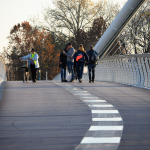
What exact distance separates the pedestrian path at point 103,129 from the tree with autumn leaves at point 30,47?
43224 mm

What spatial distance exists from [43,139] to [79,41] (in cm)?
4114

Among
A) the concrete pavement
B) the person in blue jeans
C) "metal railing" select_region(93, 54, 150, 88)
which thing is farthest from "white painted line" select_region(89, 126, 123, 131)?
the person in blue jeans

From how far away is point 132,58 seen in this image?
14484 millimetres

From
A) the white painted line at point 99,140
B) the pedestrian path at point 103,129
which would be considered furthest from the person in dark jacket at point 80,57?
the white painted line at point 99,140

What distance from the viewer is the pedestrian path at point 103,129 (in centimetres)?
470

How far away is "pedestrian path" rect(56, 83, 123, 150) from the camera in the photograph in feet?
15.4

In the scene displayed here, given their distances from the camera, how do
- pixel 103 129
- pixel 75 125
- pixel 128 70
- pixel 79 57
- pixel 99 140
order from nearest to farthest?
pixel 99 140
pixel 103 129
pixel 75 125
pixel 128 70
pixel 79 57

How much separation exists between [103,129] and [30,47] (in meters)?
48.2

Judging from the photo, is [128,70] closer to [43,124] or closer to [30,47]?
[43,124]

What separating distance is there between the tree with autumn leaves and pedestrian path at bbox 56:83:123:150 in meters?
43.2

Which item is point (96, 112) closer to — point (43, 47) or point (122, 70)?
point (122, 70)

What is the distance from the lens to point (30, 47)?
175 feet

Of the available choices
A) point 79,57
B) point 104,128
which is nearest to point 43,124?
point 104,128

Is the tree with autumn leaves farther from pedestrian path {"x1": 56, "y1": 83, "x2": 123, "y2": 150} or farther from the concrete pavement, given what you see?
pedestrian path {"x1": 56, "y1": 83, "x2": 123, "y2": 150}
